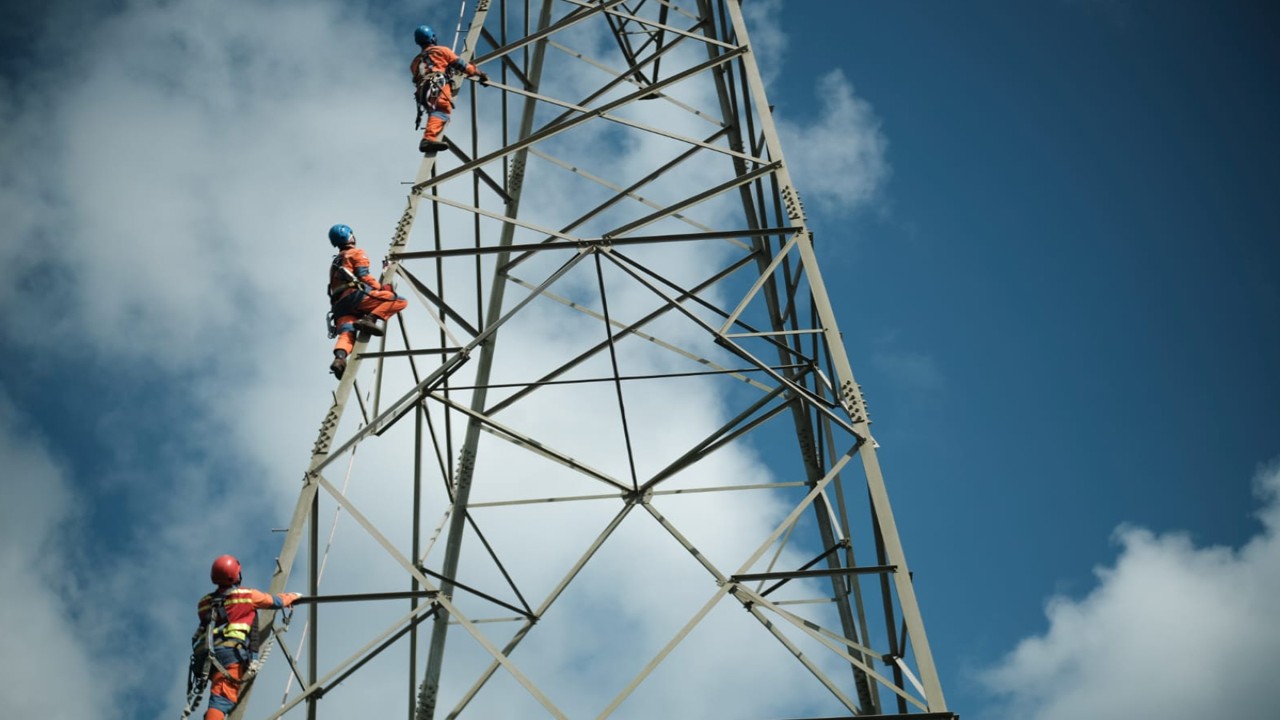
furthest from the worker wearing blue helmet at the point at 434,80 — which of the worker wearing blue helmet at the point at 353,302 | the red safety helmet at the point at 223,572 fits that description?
the red safety helmet at the point at 223,572

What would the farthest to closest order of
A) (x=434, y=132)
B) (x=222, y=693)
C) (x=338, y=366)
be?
(x=434, y=132), (x=338, y=366), (x=222, y=693)

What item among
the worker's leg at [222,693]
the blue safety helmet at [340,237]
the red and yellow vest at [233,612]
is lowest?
the worker's leg at [222,693]

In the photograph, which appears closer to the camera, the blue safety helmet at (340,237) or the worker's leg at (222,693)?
the worker's leg at (222,693)

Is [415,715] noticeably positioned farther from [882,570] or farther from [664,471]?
[882,570]

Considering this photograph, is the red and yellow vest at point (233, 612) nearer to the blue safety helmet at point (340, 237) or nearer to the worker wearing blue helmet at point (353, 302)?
the worker wearing blue helmet at point (353, 302)

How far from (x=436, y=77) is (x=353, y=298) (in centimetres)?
342

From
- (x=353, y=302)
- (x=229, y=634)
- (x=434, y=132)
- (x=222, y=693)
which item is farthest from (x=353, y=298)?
(x=222, y=693)

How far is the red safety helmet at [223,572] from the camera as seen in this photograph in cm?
870

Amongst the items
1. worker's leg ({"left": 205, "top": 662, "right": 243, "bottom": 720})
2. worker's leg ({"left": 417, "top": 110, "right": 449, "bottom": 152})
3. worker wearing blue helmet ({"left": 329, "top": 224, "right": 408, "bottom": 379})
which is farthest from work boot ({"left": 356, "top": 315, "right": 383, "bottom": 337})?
worker's leg ({"left": 205, "top": 662, "right": 243, "bottom": 720})

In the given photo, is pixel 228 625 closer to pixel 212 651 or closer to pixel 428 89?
pixel 212 651

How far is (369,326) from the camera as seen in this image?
10406 mm

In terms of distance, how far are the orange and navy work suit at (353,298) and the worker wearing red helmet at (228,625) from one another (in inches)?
97.5

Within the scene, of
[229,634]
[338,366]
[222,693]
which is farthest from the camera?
[338,366]

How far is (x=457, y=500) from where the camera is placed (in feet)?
39.0
